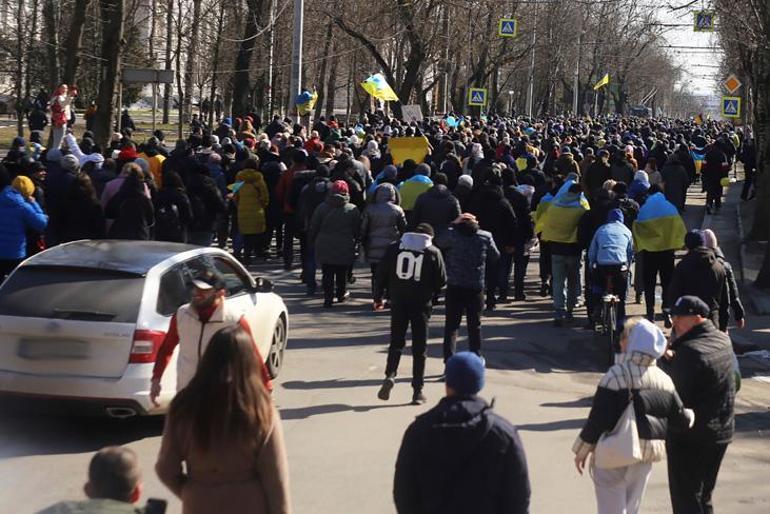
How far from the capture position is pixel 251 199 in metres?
19.1

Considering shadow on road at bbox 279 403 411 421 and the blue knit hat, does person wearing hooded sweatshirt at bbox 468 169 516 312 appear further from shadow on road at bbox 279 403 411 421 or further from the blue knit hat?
the blue knit hat

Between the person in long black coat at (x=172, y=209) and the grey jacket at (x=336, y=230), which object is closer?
the person in long black coat at (x=172, y=209)

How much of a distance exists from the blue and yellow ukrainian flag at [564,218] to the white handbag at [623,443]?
349 inches

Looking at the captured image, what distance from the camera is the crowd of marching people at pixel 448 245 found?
17.9ft

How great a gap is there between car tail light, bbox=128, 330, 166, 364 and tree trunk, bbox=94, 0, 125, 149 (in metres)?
18.6

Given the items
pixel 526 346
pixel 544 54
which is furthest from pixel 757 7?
pixel 544 54

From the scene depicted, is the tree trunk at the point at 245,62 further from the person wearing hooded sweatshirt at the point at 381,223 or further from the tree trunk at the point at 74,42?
the person wearing hooded sweatshirt at the point at 381,223

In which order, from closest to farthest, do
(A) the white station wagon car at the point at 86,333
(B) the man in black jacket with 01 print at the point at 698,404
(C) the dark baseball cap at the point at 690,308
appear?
(B) the man in black jacket with 01 print at the point at 698,404
(C) the dark baseball cap at the point at 690,308
(A) the white station wagon car at the point at 86,333

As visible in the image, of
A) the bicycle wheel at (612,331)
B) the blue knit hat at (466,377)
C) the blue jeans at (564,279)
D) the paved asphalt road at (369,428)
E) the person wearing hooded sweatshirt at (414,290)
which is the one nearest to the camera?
the blue knit hat at (466,377)

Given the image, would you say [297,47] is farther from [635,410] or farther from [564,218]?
[635,410]

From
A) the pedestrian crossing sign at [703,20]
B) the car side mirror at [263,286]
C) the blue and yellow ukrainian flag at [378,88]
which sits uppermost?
the pedestrian crossing sign at [703,20]

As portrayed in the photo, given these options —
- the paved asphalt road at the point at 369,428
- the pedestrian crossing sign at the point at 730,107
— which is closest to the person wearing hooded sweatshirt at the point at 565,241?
the paved asphalt road at the point at 369,428

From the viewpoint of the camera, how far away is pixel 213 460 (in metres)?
5.10

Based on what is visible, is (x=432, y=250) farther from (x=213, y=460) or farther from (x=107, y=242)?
(x=213, y=460)
